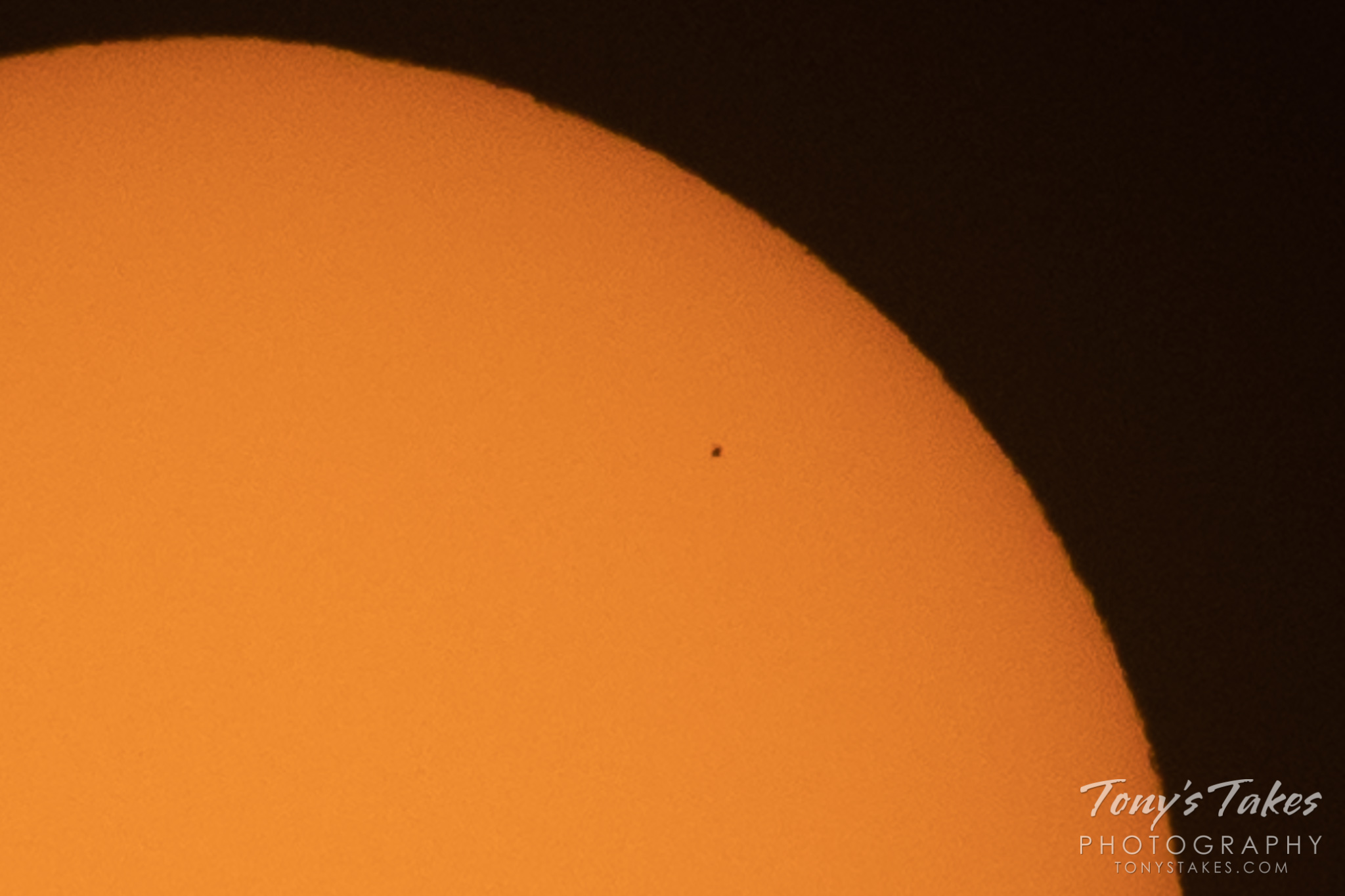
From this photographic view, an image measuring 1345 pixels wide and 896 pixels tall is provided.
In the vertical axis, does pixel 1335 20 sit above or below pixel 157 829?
above

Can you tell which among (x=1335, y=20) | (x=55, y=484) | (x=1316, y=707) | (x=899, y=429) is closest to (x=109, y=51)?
(x=55, y=484)

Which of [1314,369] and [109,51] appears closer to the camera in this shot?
[109,51]

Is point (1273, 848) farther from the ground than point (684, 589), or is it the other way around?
point (684, 589)

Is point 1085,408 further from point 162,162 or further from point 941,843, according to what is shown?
point 162,162

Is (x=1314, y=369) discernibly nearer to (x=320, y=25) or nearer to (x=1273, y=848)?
(x=1273, y=848)

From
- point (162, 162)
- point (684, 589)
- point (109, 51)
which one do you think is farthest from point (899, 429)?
point (109, 51)

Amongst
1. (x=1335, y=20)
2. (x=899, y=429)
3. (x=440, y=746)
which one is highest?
(x=1335, y=20)
